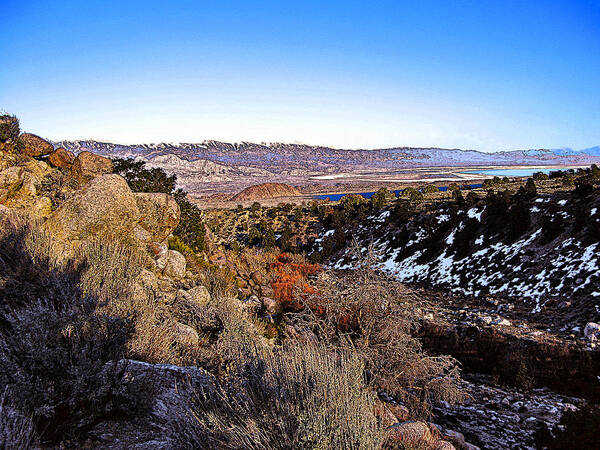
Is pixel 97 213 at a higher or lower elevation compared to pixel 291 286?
higher

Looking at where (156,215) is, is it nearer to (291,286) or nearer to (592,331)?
(291,286)

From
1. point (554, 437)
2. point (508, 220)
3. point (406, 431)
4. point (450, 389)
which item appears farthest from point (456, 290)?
point (406, 431)

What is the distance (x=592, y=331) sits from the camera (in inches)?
279

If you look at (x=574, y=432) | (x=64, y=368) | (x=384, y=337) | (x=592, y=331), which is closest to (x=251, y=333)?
(x=384, y=337)

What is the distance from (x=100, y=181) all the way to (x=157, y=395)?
635 centimetres

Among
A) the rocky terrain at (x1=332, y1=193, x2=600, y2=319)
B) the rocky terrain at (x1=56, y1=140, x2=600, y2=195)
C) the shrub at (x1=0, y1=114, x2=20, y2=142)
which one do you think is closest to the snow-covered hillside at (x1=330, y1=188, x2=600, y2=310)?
the rocky terrain at (x1=332, y1=193, x2=600, y2=319)

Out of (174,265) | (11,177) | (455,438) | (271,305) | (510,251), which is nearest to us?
(455,438)

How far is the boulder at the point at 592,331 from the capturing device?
22.7 feet

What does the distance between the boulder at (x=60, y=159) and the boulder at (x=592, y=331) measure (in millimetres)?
13961

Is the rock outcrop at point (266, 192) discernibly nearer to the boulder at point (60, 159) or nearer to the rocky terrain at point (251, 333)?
the rocky terrain at point (251, 333)

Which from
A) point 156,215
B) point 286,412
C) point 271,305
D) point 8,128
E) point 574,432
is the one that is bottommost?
point 271,305

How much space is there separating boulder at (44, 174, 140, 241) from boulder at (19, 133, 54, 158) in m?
4.45

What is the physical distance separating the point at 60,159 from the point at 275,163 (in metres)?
143

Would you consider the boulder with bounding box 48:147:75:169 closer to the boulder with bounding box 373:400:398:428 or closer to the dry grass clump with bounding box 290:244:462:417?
the dry grass clump with bounding box 290:244:462:417
